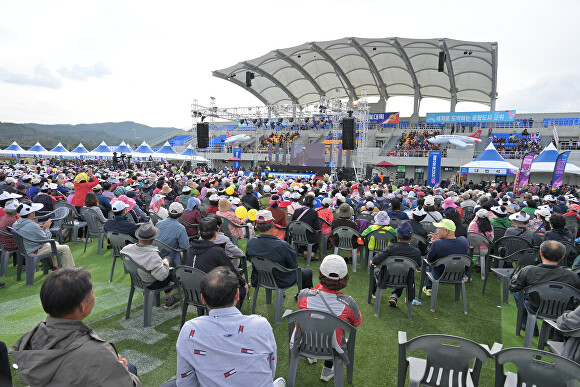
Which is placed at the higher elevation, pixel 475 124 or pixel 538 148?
pixel 475 124

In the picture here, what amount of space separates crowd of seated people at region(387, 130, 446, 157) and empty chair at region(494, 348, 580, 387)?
29.6m

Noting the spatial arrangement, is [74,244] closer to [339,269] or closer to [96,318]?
[96,318]

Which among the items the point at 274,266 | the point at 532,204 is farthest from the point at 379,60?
the point at 274,266

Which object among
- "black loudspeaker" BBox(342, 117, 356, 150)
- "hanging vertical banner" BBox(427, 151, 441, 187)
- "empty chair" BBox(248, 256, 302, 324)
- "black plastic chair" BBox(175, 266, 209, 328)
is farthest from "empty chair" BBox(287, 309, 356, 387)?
"black loudspeaker" BBox(342, 117, 356, 150)

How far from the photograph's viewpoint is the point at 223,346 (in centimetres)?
193

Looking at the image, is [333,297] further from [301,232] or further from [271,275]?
[301,232]

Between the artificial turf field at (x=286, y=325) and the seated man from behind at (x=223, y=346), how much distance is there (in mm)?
1546

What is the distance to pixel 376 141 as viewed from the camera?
37125mm

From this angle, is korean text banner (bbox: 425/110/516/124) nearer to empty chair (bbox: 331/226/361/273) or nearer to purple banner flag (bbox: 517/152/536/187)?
purple banner flag (bbox: 517/152/536/187)

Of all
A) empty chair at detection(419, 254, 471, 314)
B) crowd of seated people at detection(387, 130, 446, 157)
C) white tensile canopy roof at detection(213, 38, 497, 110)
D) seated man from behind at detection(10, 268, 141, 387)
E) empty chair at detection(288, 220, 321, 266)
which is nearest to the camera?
seated man from behind at detection(10, 268, 141, 387)

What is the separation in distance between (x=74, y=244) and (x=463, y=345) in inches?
329

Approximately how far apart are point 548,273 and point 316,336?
2.79 metres

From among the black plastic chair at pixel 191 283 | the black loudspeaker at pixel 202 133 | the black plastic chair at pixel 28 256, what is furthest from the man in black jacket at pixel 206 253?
the black loudspeaker at pixel 202 133

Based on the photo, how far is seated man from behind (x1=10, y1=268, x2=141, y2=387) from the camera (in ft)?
5.07
